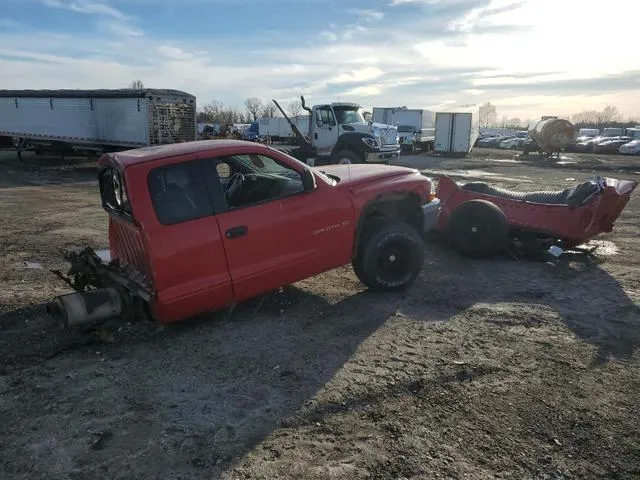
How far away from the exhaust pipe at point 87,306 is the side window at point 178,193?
0.98 metres

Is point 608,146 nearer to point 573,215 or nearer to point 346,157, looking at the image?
point 346,157

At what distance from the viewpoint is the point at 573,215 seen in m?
7.32

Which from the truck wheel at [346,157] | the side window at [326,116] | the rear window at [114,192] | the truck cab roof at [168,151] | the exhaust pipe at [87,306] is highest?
the side window at [326,116]

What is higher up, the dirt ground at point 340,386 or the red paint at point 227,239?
the red paint at point 227,239

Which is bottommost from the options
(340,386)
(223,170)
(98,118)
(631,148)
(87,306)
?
(631,148)

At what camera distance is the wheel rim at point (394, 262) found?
229 inches

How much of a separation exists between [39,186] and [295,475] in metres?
17.3

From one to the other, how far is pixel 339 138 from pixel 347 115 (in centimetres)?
116

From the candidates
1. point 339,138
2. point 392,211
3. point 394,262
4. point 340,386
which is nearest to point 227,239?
point 340,386

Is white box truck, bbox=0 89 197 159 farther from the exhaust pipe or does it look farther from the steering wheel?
the exhaust pipe

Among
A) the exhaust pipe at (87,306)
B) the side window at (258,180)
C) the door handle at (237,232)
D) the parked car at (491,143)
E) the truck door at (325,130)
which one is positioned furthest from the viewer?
the parked car at (491,143)

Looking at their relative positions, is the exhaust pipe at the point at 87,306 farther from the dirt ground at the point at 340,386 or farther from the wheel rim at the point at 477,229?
the wheel rim at the point at 477,229

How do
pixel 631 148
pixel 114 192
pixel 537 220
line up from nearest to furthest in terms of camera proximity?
pixel 114 192, pixel 537 220, pixel 631 148

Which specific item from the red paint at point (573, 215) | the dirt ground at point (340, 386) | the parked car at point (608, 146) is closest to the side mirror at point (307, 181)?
the dirt ground at point (340, 386)
